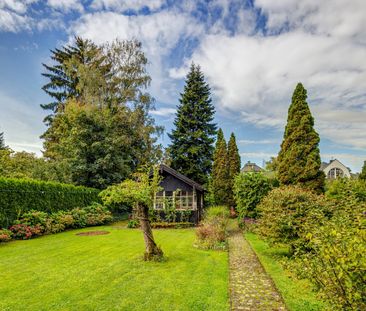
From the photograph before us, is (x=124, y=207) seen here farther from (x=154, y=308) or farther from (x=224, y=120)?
(x=154, y=308)

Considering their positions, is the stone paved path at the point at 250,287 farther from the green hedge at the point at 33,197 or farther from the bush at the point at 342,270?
the green hedge at the point at 33,197

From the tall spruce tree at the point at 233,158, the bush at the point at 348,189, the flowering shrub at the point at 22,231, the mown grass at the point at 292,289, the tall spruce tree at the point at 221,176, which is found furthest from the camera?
the tall spruce tree at the point at 233,158

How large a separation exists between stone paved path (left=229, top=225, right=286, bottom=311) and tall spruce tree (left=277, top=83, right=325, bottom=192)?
7952 mm

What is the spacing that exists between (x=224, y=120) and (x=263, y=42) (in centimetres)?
1749

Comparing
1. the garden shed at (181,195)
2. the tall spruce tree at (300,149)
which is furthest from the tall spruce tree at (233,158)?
the tall spruce tree at (300,149)

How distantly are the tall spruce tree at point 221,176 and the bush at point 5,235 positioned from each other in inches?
701

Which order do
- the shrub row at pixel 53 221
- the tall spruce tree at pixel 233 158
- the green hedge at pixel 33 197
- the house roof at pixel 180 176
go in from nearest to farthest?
the shrub row at pixel 53 221, the green hedge at pixel 33 197, the house roof at pixel 180 176, the tall spruce tree at pixel 233 158

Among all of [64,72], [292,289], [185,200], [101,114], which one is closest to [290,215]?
[292,289]

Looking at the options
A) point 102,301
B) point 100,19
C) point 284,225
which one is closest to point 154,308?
point 102,301

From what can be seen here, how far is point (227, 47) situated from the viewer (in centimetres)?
1303

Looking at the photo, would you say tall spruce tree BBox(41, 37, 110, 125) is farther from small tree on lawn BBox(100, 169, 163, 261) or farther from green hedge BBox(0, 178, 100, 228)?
small tree on lawn BBox(100, 169, 163, 261)

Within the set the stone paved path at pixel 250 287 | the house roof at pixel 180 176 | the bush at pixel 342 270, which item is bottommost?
the stone paved path at pixel 250 287

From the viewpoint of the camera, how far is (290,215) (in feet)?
26.8

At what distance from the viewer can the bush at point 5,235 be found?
1059 cm
